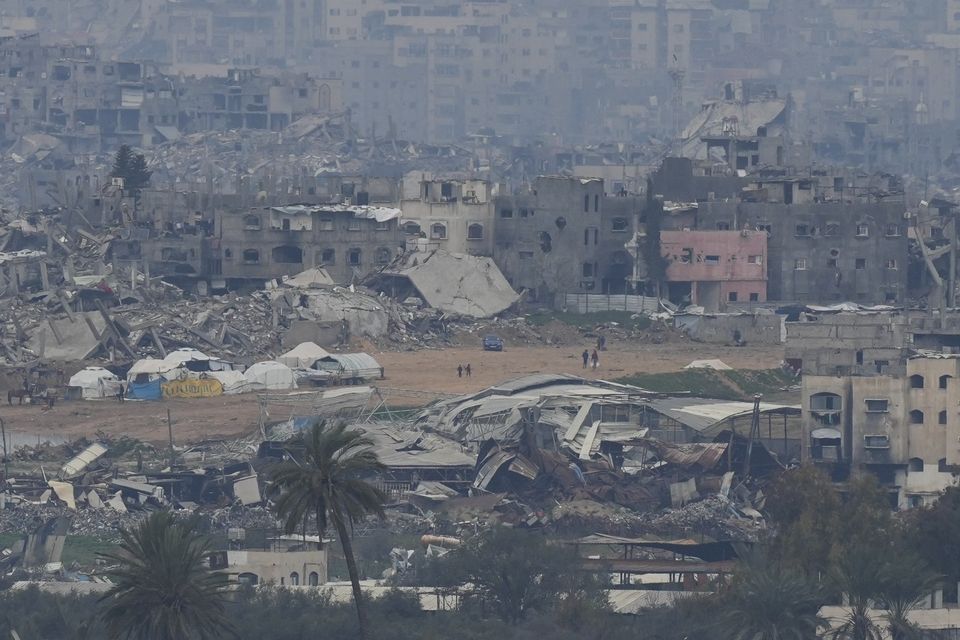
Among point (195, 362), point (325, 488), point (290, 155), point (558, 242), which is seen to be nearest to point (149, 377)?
point (195, 362)

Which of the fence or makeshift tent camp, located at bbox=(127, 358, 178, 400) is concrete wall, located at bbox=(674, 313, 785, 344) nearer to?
the fence

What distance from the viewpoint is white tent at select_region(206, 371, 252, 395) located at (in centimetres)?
7000

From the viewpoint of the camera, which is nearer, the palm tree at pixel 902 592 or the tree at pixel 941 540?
the palm tree at pixel 902 592

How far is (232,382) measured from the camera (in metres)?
70.2

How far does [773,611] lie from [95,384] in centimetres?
2709

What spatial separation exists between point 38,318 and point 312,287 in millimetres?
6804

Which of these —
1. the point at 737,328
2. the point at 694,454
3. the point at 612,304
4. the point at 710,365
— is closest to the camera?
the point at 694,454

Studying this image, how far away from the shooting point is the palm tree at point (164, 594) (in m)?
41.2

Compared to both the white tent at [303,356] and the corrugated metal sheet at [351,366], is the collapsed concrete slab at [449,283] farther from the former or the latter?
the corrugated metal sheet at [351,366]

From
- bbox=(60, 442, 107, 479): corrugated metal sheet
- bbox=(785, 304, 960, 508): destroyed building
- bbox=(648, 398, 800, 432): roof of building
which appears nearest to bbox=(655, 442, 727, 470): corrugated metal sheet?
bbox=(648, 398, 800, 432): roof of building

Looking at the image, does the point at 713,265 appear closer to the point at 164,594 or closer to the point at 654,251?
the point at 654,251

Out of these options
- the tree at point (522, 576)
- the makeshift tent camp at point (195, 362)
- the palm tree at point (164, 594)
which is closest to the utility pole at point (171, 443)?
the makeshift tent camp at point (195, 362)

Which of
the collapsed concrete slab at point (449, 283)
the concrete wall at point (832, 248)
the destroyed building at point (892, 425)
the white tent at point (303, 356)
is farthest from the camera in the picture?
the concrete wall at point (832, 248)

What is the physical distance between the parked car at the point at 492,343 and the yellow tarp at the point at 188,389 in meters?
9.21
